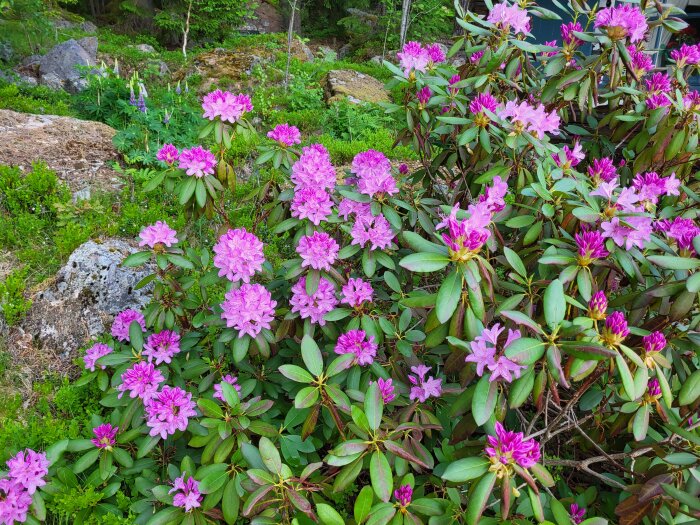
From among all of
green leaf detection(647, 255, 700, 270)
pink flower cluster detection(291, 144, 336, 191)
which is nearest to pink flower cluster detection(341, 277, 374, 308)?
pink flower cluster detection(291, 144, 336, 191)

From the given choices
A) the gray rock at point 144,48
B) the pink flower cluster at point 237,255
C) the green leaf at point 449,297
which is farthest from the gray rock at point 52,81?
the green leaf at point 449,297

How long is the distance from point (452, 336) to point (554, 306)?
0.25m

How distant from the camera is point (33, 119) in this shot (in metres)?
4.57

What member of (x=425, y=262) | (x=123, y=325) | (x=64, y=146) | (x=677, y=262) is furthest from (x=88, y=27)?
(x=677, y=262)

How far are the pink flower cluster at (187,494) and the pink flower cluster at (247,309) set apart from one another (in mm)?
471

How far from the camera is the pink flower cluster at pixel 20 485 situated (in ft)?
5.26

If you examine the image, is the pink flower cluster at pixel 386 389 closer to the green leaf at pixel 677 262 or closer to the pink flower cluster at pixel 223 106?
the green leaf at pixel 677 262

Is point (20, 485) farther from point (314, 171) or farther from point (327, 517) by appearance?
point (314, 171)

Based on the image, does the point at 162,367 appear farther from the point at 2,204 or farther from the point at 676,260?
the point at 2,204

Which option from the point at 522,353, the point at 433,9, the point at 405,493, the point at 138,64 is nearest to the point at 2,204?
the point at 405,493

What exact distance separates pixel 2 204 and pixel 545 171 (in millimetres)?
3473

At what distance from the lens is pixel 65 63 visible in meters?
7.26

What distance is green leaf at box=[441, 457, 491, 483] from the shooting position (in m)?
1.13

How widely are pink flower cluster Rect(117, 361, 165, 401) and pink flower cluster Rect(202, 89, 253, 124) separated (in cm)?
96
